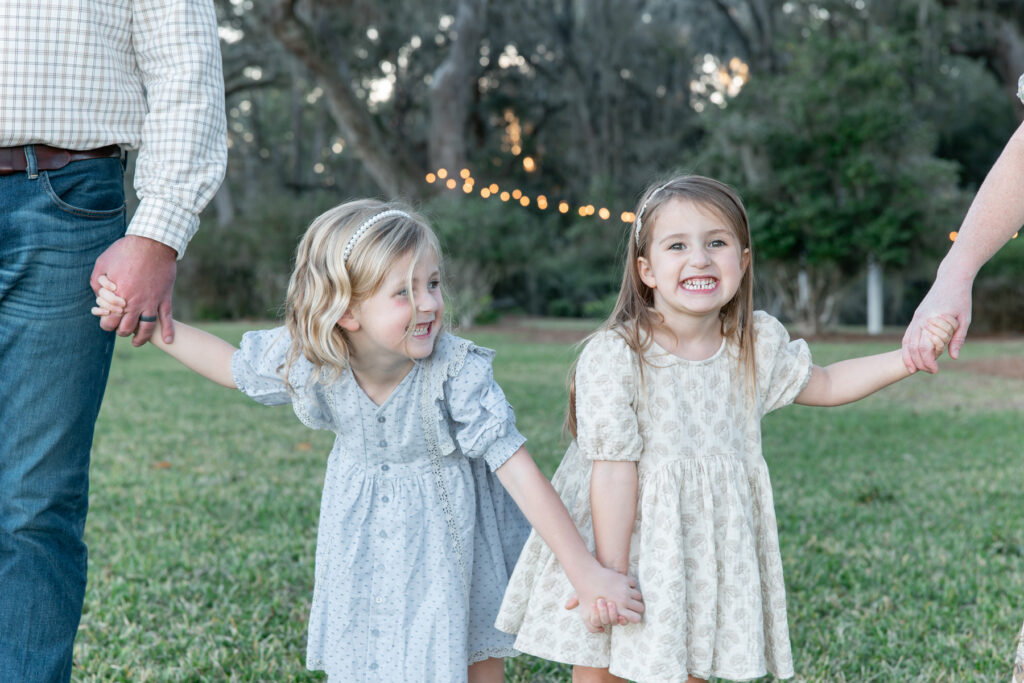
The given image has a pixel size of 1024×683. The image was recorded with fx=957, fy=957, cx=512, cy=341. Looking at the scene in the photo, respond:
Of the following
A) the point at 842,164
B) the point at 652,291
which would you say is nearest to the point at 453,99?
the point at 842,164

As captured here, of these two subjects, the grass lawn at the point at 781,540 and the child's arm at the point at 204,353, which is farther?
the grass lawn at the point at 781,540

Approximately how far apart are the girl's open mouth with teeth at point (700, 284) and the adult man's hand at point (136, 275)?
1.13m

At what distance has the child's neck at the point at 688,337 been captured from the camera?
85.8 inches

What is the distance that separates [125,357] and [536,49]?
14143mm

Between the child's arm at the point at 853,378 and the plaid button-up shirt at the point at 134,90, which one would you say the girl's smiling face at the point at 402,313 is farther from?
the child's arm at the point at 853,378

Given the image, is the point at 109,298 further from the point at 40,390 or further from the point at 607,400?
the point at 607,400

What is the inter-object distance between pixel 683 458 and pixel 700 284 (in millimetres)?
385

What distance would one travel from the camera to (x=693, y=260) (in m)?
2.09

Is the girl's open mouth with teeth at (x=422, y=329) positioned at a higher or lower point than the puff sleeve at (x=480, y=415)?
higher

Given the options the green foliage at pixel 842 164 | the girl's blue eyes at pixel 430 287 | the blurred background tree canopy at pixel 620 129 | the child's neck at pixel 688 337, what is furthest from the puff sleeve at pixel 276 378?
the green foliage at pixel 842 164

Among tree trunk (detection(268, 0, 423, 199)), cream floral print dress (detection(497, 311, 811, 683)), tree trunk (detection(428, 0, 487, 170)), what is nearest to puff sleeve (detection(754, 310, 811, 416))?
cream floral print dress (detection(497, 311, 811, 683))

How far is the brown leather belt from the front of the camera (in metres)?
1.90

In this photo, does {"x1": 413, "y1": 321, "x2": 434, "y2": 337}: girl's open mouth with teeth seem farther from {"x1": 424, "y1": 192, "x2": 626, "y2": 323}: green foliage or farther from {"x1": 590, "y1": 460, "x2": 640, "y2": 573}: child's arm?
{"x1": 424, "y1": 192, "x2": 626, "y2": 323}: green foliage

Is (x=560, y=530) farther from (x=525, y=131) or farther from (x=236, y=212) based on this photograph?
(x=236, y=212)
